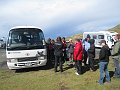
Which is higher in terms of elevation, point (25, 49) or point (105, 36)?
point (25, 49)

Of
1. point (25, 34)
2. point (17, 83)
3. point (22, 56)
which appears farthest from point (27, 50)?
point (17, 83)

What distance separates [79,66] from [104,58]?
2.63 metres

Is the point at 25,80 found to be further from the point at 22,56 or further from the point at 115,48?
the point at 115,48

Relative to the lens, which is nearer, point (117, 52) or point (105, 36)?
point (117, 52)

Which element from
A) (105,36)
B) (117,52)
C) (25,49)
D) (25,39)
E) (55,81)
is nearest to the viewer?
(117,52)

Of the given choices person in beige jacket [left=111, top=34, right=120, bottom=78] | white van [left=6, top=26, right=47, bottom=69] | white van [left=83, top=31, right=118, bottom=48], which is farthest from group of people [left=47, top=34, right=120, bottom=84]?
white van [left=83, top=31, right=118, bottom=48]

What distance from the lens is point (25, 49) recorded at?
16.8 metres

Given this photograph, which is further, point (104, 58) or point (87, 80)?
point (87, 80)

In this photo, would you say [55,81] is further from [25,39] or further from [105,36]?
[105,36]

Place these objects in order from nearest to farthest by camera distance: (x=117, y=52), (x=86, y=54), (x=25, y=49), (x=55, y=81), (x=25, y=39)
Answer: (x=117, y=52) → (x=55, y=81) → (x=25, y=49) → (x=86, y=54) → (x=25, y=39)

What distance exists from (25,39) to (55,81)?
437cm

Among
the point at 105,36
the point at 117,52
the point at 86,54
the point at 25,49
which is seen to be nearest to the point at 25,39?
the point at 25,49

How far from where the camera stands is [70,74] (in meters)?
15.8

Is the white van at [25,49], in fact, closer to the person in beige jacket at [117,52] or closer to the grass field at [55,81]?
the grass field at [55,81]
